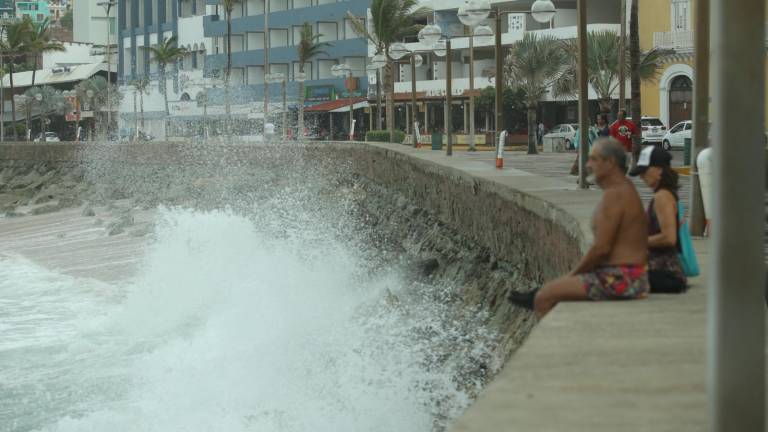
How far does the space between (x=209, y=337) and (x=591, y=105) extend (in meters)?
42.8

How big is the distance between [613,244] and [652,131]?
39.2m

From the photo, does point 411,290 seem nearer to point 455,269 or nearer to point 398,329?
point 455,269

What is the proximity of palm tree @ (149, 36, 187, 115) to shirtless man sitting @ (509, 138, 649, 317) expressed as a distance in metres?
80.5

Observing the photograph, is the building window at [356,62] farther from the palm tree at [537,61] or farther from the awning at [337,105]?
the palm tree at [537,61]

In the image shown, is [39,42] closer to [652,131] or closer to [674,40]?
[674,40]

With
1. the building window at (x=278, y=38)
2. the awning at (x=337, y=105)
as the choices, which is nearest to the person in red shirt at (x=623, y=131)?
the awning at (x=337, y=105)

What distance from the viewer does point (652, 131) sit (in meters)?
45.3

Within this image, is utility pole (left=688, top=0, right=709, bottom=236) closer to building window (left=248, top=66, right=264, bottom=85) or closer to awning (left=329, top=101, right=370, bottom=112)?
awning (left=329, top=101, right=370, bottom=112)

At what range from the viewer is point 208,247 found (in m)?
22.9

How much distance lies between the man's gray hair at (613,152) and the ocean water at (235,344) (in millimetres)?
2944

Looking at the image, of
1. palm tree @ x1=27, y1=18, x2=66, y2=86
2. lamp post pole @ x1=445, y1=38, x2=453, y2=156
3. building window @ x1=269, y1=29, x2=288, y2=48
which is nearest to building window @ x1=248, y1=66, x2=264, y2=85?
building window @ x1=269, y1=29, x2=288, y2=48

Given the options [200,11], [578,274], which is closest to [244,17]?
[200,11]

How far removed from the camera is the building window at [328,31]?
76.0 meters

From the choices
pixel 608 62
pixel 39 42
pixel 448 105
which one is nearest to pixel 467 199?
pixel 448 105
